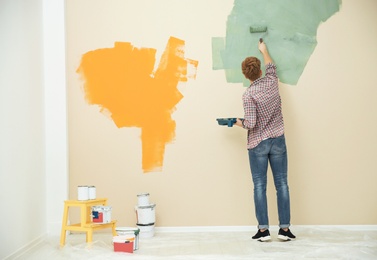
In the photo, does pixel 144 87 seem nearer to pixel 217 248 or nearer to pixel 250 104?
pixel 250 104

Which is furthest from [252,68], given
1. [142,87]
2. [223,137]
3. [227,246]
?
[227,246]

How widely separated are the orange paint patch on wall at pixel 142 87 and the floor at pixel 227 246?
0.68 metres

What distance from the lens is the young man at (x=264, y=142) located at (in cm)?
306

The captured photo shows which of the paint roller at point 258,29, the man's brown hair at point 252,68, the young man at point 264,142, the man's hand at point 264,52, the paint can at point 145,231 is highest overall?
the paint roller at point 258,29

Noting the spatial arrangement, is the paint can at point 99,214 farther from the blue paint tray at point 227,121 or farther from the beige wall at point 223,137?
the blue paint tray at point 227,121

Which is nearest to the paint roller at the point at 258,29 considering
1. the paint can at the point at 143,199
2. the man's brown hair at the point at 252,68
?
the man's brown hair at the point at 252,68

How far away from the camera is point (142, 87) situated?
3.54m

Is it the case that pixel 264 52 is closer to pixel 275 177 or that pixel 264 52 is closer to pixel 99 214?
pixel 275 177

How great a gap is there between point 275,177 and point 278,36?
1136 millimetres

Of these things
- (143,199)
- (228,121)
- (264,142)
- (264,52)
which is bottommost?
(143,199)

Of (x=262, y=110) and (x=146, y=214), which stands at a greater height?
(x=262, y=110)

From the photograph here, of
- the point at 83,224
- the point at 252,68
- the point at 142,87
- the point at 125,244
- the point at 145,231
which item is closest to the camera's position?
the point at 125,244

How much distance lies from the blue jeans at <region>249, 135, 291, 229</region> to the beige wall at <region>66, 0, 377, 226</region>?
353 millimetres

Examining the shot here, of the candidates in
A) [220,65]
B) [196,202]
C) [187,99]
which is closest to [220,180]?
[196,202]
